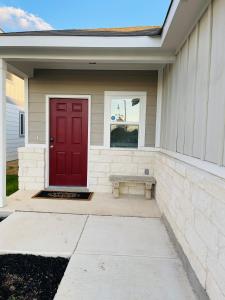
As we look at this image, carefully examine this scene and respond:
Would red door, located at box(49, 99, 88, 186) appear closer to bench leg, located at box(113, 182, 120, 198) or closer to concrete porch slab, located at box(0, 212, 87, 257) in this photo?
bench leg, located at box(113, 182, 120, 198)

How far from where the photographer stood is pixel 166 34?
309 cm

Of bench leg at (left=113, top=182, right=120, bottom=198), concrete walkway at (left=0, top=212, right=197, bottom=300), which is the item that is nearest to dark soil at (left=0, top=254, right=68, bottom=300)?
concrete walkway at (left=0, top=212, right=197, bottom=300)

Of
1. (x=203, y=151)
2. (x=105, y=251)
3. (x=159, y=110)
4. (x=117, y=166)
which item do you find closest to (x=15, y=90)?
(x=117, y=166)

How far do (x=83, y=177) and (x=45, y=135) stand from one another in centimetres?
127

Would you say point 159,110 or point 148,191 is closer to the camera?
point 148,191

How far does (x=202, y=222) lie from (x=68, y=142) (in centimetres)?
381

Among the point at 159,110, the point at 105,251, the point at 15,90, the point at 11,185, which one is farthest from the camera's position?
the point at 15,90

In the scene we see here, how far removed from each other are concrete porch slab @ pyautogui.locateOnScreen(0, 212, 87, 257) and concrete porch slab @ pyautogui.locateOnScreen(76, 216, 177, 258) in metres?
0.16

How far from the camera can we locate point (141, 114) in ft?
16.6

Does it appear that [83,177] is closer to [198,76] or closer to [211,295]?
[198,76]

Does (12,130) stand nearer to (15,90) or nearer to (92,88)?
(15,90)

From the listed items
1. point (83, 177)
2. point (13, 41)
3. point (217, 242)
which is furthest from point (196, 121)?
point (83, 177)

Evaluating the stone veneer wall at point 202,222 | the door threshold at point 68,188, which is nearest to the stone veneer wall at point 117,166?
the door threshold at point 68,188

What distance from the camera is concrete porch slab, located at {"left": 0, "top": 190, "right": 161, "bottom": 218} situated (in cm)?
394
